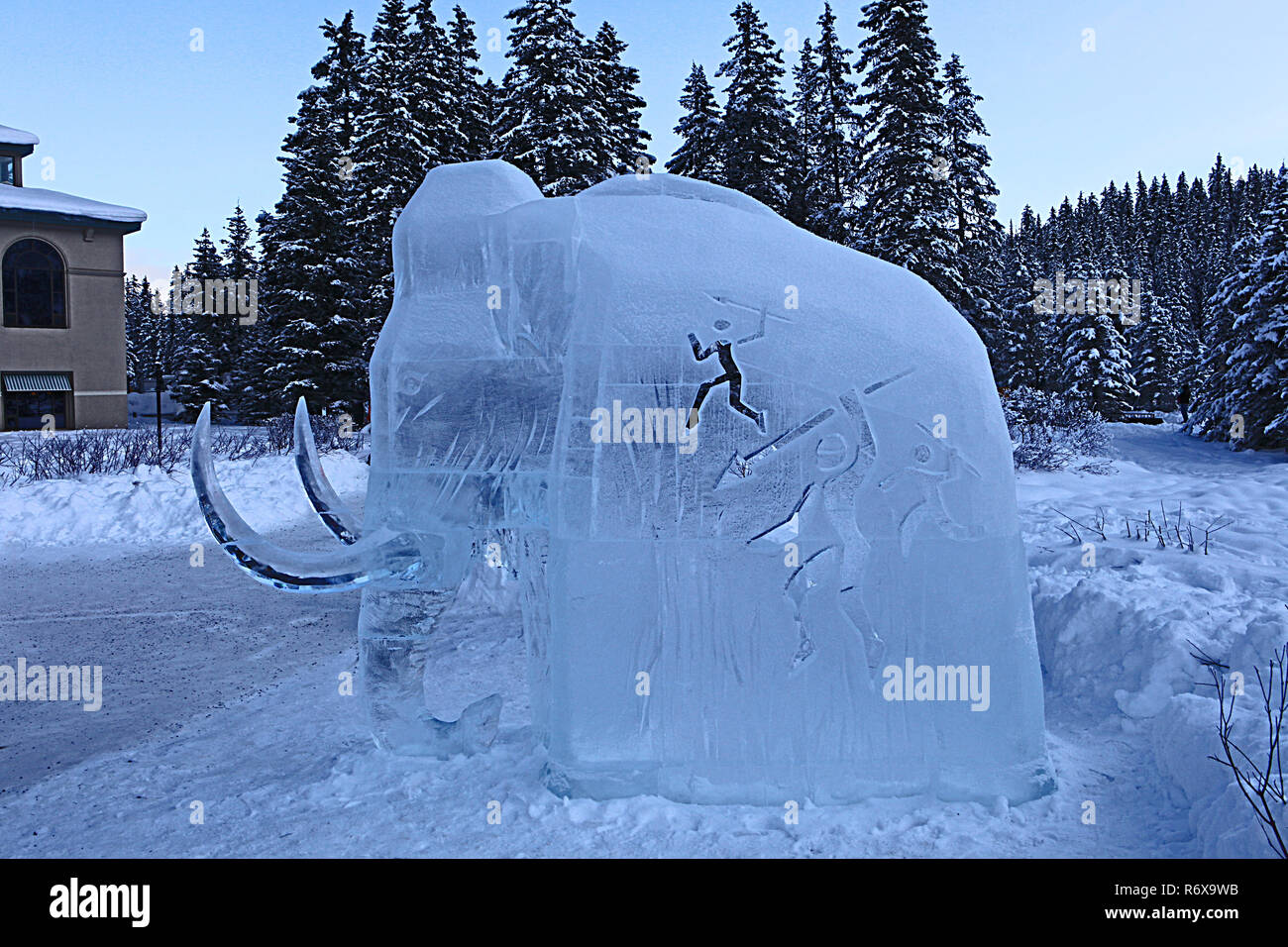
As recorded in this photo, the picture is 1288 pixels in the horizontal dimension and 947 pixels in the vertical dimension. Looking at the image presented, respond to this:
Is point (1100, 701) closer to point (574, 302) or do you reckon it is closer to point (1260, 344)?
point (574, 302)

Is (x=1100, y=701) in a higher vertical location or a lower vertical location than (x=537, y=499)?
lower

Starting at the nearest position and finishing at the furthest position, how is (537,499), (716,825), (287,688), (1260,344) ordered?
(716,825)
(537,499)
(287,688)
(1260,344)

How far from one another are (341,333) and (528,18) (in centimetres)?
857

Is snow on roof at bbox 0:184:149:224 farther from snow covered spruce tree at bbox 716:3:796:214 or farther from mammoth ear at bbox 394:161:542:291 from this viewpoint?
mammoth ear at bbox 394:161:542:291

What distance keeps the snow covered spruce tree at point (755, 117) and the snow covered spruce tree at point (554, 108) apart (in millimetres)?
3785

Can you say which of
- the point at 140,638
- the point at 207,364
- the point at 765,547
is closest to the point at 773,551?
the point at 765,547

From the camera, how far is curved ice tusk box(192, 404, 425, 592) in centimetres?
341

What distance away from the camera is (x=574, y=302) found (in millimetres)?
3684

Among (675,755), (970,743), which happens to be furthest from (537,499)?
(970,743)

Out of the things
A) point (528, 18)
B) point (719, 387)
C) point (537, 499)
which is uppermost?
point (528, 18)

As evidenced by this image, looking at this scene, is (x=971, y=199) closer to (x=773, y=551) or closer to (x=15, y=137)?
(x=773, y=551)

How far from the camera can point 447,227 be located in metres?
3.85

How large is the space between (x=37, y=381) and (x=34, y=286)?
98.0 inches

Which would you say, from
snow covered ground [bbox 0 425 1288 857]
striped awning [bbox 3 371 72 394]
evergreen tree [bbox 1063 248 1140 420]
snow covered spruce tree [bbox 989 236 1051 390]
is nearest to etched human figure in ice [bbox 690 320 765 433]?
snow covered ground [bbox 0 425 1288 857]
